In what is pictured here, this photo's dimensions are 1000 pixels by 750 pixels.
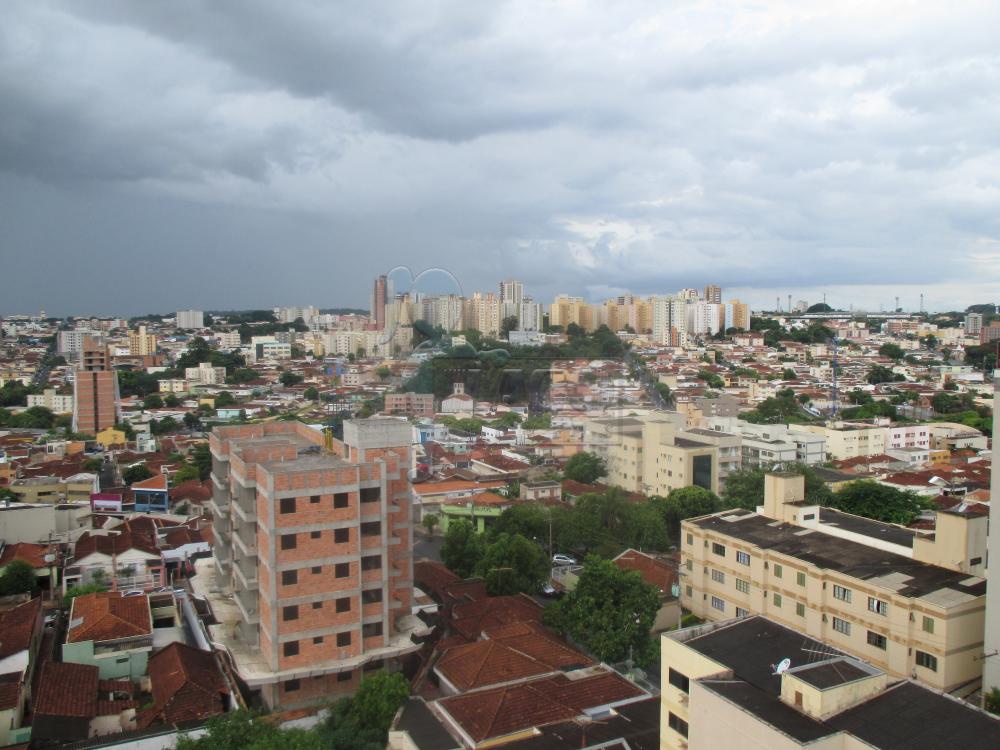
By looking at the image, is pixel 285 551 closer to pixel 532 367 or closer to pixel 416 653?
pixel 416 653

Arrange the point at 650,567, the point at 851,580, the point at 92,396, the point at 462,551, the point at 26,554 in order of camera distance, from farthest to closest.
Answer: the point at 92,396 < the point at 462,551 < the point at 26,554 < the point at 650,567 < the point at 851,580

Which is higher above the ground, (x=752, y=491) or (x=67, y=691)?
(x=752, y=491)

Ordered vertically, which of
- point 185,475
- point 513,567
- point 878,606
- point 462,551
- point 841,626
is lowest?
point 185,475

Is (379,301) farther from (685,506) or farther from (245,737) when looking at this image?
(245,737)

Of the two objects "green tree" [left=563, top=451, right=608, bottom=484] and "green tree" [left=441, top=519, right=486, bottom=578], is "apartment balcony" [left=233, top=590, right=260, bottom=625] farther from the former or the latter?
"green tree" [left=563, top=451, right=608, bottom=484]

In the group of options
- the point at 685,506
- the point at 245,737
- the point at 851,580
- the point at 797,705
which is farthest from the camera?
the point at 685,506

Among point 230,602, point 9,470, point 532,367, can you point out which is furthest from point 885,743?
point 532,367

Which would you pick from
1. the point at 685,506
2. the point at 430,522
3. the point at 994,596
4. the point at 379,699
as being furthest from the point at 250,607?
the point at 685,506
